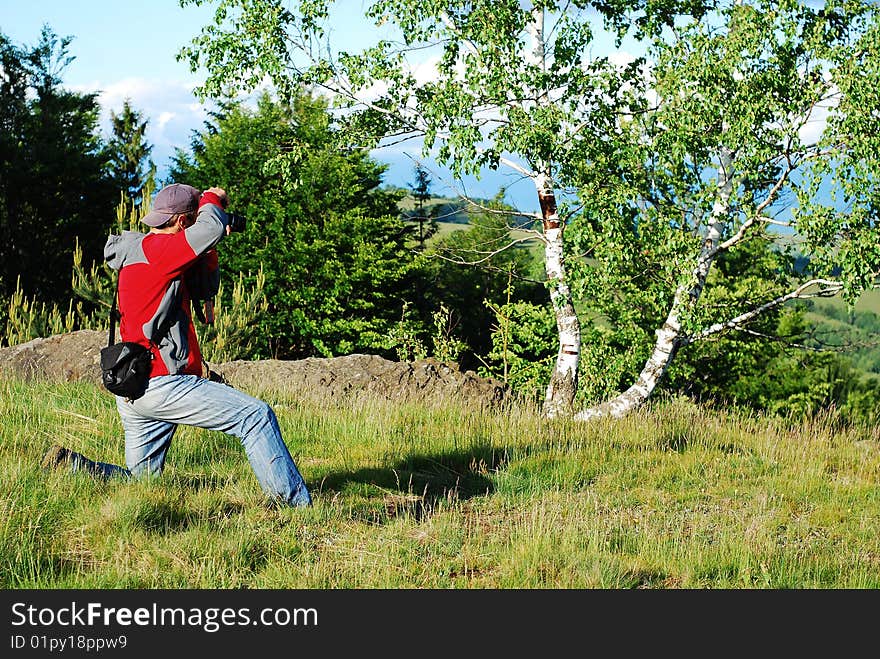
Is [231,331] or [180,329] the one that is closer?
[180,329]

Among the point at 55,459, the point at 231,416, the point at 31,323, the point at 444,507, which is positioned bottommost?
the point at 444,507

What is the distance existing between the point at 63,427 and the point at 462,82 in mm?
7195

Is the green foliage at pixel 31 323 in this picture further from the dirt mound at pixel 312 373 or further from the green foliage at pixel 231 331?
the dirt mound at pixel 312 373

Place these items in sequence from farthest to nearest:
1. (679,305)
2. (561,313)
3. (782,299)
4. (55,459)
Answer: (561,313) < (782,299) < (679,305) < (55,459)

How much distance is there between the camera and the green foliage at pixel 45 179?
33.3 metres

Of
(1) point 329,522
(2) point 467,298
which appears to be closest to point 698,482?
(1) point 329,522

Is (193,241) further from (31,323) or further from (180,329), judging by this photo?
(31,323)

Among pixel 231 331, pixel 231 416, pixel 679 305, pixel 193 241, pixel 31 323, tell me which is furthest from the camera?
pixel 31 323

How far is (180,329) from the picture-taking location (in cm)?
527

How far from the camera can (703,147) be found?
1266 centimetres

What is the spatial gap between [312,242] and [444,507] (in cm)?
3203

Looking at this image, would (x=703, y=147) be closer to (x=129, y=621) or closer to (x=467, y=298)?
(x=129, y=621)

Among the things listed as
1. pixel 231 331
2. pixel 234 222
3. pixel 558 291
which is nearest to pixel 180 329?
pixel 234 222

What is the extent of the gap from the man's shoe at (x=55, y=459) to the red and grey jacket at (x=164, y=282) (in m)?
1.04
